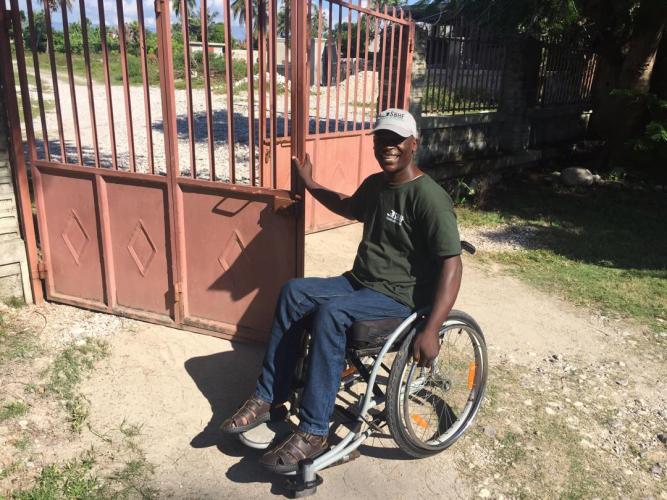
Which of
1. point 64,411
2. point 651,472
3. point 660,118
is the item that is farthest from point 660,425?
point 660,118

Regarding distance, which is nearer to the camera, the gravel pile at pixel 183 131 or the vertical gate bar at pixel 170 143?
the vertical gate bar at pixel 170 143

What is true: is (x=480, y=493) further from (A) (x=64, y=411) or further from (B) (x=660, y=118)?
(B) (x=660, y=118)

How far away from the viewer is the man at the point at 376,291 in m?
2.60

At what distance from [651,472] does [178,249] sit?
3.01 meters

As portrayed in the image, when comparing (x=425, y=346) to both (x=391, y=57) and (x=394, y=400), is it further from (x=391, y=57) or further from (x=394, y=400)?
(x=391, y=57)

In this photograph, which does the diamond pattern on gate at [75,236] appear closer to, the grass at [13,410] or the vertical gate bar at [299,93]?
the grass at [13,410]

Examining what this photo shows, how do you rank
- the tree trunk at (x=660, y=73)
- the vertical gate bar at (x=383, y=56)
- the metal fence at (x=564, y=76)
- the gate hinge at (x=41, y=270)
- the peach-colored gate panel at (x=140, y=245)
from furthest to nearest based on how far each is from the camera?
the metal fence at (x=564, y=76) → the tree trunk at (x=660, y=73) → the vertical gate bar at (x=383, y=56) → the gate hinge at (x=41, y=270) → the peach-colored gate panel at (x=140, y=245)

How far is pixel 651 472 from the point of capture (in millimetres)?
2926

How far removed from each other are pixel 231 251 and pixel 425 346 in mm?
1634

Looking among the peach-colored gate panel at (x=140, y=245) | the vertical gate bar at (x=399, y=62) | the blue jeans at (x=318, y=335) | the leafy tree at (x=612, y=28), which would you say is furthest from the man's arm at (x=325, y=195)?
the leafy tree at (x=612, y=28)

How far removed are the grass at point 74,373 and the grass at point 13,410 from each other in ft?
0.61

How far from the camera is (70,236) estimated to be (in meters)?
4.23

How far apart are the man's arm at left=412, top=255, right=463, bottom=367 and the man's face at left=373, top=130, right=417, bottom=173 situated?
519 mm

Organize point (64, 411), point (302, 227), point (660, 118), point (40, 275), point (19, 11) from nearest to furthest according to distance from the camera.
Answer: point (64, 411)
point (302, 227)
point (19, 11)
point (40, 275)
point (660, 118)
